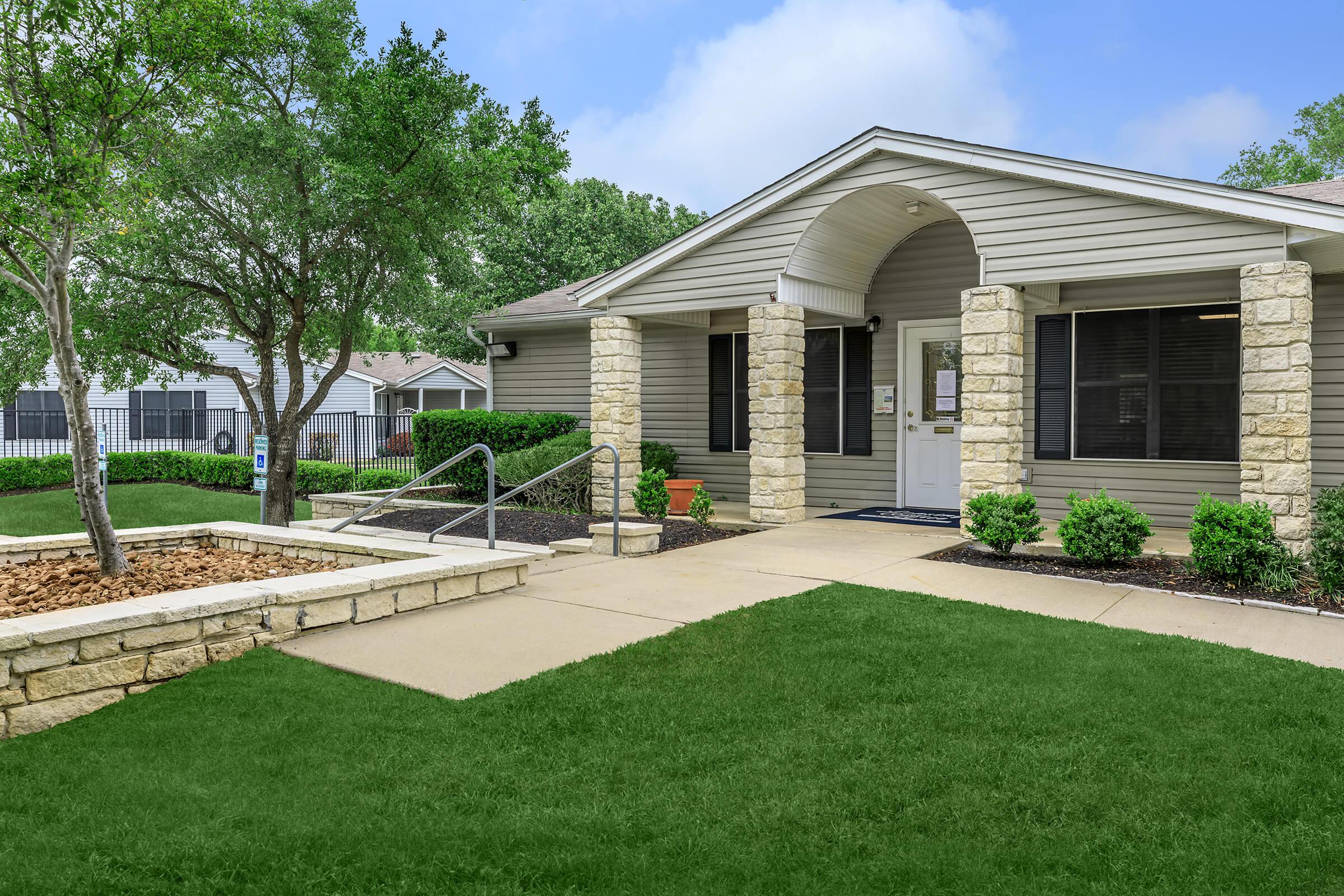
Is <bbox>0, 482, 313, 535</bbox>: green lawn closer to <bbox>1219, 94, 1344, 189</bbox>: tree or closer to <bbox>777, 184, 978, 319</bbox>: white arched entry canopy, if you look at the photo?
<bbox>777, 184, 978, 319</bbox>: white arched entry canopy

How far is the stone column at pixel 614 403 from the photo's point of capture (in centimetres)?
1120

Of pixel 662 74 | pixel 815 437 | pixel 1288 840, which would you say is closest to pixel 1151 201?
pixel 815 437

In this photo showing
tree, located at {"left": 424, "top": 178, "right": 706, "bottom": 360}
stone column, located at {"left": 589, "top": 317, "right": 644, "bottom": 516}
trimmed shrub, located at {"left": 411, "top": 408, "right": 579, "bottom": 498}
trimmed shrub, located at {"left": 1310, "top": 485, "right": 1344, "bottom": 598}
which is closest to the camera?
trimmed shrub, located at {"left": 1310, "top": 485, "right": 1344, "bottom": 598}

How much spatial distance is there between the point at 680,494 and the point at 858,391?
254cm

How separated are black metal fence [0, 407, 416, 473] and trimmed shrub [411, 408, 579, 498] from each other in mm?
3559

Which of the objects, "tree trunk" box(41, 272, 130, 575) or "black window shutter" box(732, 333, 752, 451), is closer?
"tree trunk" box(41, 272, 130, 575)

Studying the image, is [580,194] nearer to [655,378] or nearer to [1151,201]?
[655,378]

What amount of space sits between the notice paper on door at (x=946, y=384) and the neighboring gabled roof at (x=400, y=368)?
22065 millimetres

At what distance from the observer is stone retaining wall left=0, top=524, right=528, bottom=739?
13.7 ft

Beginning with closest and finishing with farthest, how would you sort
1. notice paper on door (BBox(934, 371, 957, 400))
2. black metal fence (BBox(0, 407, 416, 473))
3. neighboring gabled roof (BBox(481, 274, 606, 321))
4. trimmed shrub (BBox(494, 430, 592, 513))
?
notice paper on door (BBox(934, 371, 957, 400)) < trimmed shrub (BBox(494, 430, 592, 513)) < neighboring gabled roof (BBox(481, 274, 606, 321)) < black metal fence (BBox(0, 407, 416, 473))

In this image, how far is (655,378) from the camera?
43.5ft

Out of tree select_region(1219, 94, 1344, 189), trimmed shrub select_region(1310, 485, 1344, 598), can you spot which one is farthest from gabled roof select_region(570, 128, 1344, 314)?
tree select_region(1219, 94, 1344, 189)

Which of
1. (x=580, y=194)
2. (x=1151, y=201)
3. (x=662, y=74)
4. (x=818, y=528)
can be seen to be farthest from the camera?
(x=662, y=74)

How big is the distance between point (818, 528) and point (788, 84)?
52.1 meters
